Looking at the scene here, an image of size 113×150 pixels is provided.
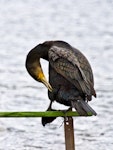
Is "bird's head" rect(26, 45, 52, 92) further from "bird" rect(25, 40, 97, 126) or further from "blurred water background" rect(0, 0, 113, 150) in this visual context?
"blurred water background" rect(0, 0, 113, 150)

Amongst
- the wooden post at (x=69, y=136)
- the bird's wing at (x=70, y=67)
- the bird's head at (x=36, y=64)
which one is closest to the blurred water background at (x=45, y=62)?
the bird's head at (x=36, y=64)

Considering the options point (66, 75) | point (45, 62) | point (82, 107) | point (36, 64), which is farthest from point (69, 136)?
point (45, 62)

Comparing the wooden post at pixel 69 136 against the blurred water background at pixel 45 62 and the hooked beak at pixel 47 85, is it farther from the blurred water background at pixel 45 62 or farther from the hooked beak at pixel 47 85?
the blurred water background at pixel 45 62

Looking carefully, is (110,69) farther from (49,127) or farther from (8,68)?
(49,127)

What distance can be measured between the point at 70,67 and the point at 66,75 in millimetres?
72

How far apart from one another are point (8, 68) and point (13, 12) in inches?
426

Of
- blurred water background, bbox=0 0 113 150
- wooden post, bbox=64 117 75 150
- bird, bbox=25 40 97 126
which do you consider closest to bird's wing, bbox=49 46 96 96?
bird, bbox=25 40 97 126

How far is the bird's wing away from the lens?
6188 millimetres

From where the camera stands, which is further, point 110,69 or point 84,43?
point 84,43

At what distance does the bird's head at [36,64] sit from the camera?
258 inches

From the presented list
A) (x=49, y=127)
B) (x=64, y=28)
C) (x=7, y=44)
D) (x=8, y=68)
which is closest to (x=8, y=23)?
(x=64, y=28)

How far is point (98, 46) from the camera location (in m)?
16.3

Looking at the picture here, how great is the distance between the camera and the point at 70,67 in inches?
247

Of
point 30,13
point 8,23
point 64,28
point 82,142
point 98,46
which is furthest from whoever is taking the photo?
point 30,13
